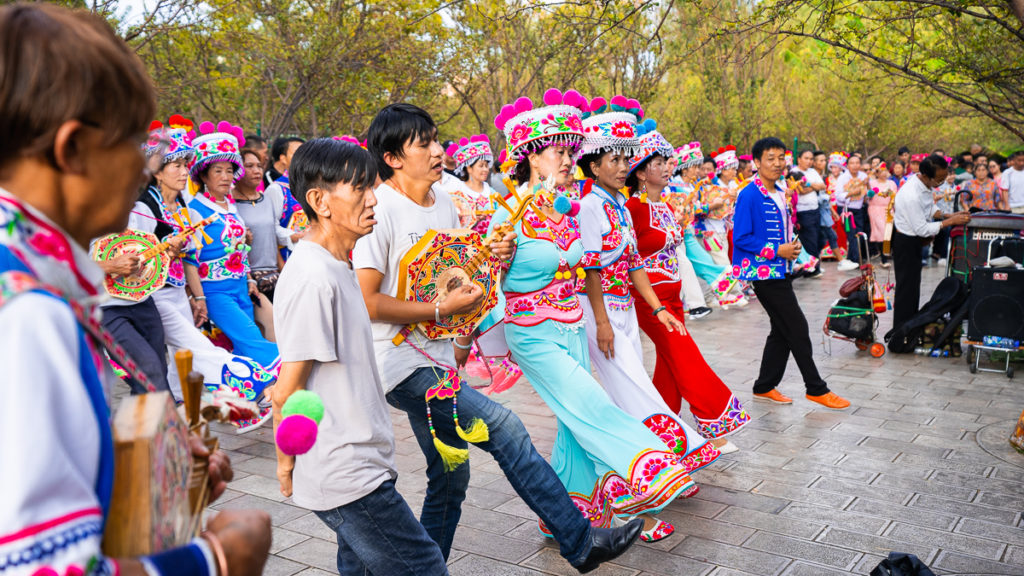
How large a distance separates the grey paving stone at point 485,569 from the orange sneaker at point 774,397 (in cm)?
366

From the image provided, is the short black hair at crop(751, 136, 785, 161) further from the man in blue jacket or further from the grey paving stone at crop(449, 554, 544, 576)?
the grey paving stone at crop(449, 554, 544, 576)


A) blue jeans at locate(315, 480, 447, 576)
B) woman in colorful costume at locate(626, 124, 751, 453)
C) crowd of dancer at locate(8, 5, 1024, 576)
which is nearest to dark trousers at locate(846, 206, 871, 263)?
crowd of dancer at locate(8, 5, 1024, 576)

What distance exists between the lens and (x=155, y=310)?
18.5ft

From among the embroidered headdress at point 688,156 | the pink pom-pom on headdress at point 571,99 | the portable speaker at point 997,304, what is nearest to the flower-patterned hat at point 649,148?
the pink pom-pom on headdress at point 571,99

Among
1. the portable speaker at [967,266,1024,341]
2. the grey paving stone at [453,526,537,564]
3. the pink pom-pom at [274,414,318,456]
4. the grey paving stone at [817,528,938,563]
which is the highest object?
the pink pom-pom at [274,414,318,456]

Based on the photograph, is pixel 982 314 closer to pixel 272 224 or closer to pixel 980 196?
pixel 272 224

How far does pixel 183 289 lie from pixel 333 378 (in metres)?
3.93

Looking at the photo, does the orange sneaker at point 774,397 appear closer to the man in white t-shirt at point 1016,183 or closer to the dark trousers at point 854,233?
the man in white t-shirt at point 1016,183

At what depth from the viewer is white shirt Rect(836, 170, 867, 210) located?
55.2 feet

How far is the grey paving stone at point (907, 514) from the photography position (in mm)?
4504

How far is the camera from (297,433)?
5.95 feet

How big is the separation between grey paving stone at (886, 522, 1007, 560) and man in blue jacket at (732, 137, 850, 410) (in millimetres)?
2480

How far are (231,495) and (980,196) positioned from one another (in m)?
14.9

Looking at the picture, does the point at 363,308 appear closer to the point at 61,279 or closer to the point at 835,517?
the point at 61,279
